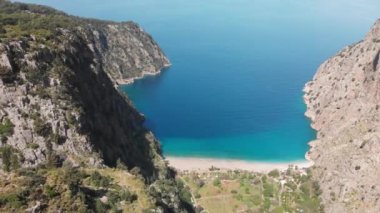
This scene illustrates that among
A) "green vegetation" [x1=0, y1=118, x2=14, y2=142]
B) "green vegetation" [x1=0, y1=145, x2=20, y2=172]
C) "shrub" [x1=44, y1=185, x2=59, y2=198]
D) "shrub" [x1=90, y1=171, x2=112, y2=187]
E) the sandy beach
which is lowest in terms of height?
"shrub" [x1=44, y1=185, x2=59, y2=198]

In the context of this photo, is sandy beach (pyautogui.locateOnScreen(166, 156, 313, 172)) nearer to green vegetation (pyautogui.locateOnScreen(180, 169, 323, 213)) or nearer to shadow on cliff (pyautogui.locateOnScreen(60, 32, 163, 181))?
green vegetation (pyautogui.locateOnScreen(180, 169, 323, 213))

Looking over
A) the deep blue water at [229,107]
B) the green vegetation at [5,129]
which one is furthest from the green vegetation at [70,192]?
the deep blue water at [229,107]

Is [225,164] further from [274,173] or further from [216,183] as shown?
[216,183]

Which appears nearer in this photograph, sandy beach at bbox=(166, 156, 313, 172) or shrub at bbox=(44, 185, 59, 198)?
shrub at bbox=(44, 185, 59, 198)

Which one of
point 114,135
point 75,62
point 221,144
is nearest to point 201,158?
point 221,144

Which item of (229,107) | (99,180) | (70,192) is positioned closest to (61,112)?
(99,180)

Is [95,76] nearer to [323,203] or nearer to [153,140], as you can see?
[153,140]

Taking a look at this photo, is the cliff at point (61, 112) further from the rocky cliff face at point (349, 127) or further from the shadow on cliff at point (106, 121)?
the rocky cliff face at point (349, 127)

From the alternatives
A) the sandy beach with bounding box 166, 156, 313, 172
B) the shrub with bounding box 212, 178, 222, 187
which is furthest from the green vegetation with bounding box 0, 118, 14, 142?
the sandy beach with bounding box 166, 156, 313, 172
